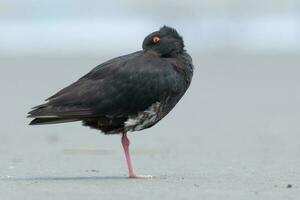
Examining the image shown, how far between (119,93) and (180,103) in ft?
28.0

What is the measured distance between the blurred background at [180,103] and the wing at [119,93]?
1.95 feet

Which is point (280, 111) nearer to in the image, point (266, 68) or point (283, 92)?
point (283, 92)

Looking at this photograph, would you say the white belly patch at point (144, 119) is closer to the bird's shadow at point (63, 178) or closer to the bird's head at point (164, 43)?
the bird's shadow at point (63, 178)

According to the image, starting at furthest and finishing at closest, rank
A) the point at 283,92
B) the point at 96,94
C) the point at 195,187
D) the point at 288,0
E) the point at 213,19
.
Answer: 1. the point at 288,0
2. the point at 213,19
3. the point at 283,92
4. the point at 96,94
5. the point at 195,187

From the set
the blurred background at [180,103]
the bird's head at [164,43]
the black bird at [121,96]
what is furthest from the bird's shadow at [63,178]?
the bird's head at [164,43]

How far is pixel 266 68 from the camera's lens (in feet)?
78.8

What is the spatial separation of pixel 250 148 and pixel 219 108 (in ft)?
14.6

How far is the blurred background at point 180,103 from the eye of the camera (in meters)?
9.12

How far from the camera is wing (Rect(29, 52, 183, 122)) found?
9273 mm

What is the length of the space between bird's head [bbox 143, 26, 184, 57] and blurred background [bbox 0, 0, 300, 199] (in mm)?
1100

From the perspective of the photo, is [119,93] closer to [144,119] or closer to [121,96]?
[121,96]

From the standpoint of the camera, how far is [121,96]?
9.33 meters

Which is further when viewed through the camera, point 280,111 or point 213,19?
point 213,19

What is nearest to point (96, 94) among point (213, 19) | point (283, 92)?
point (283, 92)
